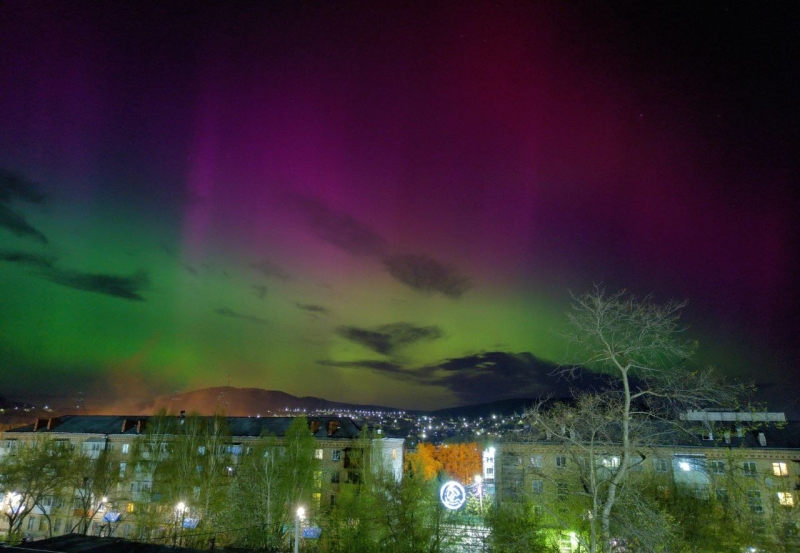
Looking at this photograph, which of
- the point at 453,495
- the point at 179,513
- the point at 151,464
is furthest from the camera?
the point at 151,464

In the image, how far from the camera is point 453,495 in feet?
97.2

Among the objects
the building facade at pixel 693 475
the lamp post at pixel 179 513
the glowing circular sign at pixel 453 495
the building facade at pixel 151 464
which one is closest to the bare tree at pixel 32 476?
the building facade at pixel 151 464

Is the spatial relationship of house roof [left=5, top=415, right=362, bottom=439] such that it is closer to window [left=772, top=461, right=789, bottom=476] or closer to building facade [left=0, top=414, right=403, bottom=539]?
building facade [left=0, top=414, right=403, bottom=539]

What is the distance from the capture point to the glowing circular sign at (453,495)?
2916 centimetres

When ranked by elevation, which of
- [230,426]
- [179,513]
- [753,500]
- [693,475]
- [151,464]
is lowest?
[179,513]

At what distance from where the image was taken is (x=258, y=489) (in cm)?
3931

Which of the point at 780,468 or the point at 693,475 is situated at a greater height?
the point at 780,468

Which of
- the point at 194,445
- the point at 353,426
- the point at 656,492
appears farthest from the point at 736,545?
the point at 194,445

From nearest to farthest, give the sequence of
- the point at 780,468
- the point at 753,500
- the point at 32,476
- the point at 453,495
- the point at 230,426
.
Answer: the point at 753,500 → the point at 453,495 → the point at 780,468 → the point at 32,476 → the point at 230,426

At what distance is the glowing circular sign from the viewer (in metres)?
29.2

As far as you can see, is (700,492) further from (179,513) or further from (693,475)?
(179,513)

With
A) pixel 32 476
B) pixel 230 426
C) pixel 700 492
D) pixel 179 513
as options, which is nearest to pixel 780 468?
pixel 700 492

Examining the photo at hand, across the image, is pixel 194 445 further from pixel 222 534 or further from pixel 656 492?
pixel 656 492

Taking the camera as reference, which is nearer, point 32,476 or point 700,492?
point 700,492
